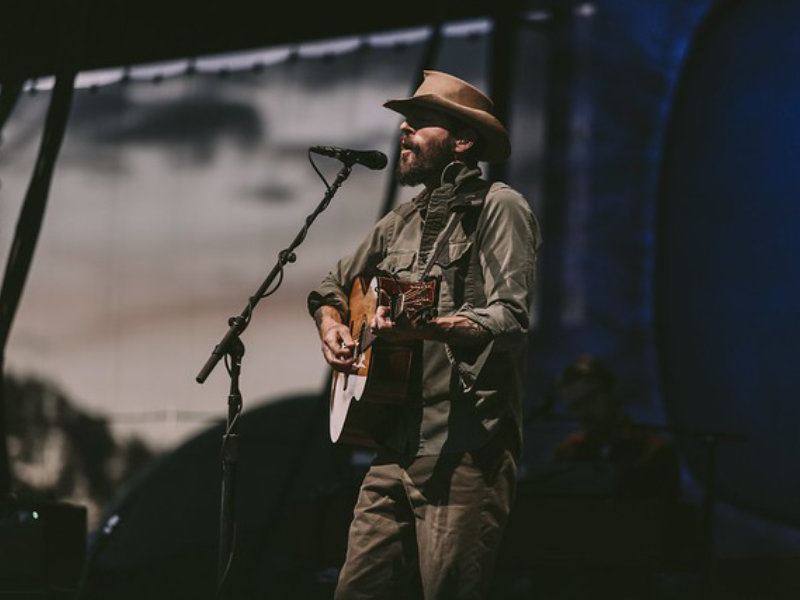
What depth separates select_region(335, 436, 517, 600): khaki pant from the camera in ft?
9.02

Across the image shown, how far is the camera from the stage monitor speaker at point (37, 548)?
12.7 ft

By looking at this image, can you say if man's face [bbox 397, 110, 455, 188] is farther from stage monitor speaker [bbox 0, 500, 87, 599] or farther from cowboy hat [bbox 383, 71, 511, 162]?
stage monitor speaker [bbox 0, 500, 87, 599]

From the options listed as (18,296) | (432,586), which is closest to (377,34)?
(18,296)

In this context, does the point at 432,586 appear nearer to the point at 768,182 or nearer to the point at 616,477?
the point at 616,477

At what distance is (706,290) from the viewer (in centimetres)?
610

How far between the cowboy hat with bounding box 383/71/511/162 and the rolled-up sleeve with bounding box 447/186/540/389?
178 millimetres

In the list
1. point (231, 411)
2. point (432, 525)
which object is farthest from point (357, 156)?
point (432, 525)

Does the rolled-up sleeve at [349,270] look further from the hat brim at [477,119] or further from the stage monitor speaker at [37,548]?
the stage monitor speaker at [37,548]

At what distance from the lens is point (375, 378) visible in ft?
9.45

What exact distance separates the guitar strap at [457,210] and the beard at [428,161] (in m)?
0.14

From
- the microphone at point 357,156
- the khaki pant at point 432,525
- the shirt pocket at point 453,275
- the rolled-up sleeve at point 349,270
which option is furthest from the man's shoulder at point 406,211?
the khaki pant at point 432,525

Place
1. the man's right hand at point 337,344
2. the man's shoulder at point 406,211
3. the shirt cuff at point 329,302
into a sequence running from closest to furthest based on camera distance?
1. the man's right hand at point 337,344
2. the man's shoulder at point 406,211
3. the shirt cuff at point 329,302

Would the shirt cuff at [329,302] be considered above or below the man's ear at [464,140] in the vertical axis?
below

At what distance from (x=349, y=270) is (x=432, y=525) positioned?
0.78 m
